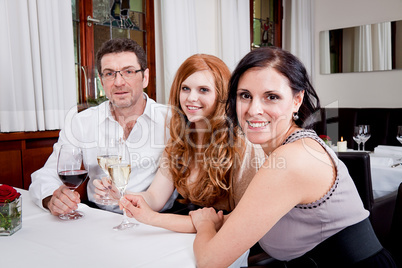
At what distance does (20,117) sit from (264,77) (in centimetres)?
213

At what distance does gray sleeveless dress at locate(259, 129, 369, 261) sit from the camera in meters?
1.08

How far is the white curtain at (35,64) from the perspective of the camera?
2.63 meters

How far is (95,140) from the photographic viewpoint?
2.16m

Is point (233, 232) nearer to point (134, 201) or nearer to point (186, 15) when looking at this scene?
point (134, 201)

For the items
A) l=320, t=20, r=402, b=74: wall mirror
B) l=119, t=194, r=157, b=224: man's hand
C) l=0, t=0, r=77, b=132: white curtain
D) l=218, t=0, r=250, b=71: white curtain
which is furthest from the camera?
l=320, t=20, r=402, b=74: wall mirror

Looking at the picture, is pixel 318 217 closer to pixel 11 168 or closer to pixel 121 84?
pixel 121 84

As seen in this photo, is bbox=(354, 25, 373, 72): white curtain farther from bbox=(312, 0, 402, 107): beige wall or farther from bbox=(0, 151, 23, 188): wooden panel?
bbox=(0, 151, 23, 188): wooden panel

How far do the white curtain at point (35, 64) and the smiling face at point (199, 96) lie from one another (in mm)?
1472

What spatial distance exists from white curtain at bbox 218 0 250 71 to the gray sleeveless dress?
133 inches

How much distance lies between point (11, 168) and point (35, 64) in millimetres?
765

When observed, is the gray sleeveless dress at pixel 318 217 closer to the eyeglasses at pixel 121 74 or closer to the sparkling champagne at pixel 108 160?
the sparkling champagne at pixel 108 160

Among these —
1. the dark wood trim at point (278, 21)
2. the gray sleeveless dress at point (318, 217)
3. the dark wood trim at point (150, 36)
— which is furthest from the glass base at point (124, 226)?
the dark wood trim at point (278, 21)

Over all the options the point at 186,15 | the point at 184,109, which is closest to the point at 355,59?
the point at 186,15

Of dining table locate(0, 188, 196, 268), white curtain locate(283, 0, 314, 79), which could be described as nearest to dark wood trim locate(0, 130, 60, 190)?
dining table locate(0, 188, 196, 268)
